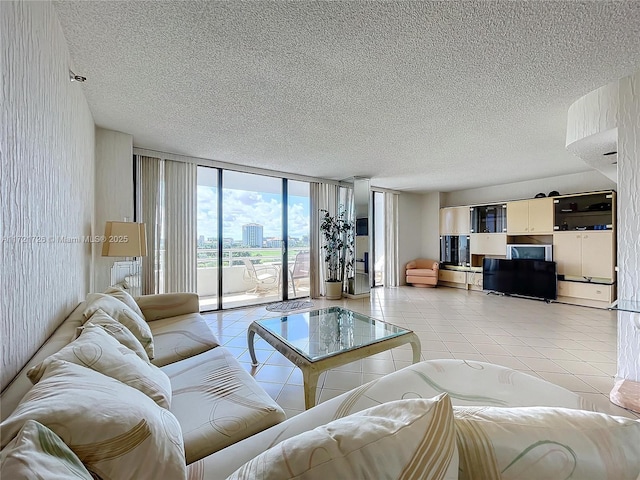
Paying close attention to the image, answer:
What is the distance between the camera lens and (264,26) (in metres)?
1.57

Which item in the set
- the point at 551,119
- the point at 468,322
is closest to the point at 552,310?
the point at 468,322

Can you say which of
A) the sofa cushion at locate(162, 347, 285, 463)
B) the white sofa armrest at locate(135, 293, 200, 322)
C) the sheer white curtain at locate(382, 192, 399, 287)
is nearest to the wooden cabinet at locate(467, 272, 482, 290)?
the sheer white curtain at locate(382, 192, 399, 287)

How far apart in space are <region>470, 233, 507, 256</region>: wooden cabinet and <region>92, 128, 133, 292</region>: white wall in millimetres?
6575

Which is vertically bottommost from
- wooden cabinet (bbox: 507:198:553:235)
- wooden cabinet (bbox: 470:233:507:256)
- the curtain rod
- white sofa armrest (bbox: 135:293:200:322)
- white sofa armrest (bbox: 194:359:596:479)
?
white sofa armrest (bbox: 194:359:596:479)

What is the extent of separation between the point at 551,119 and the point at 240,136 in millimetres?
3292

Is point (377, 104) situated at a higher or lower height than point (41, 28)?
higher

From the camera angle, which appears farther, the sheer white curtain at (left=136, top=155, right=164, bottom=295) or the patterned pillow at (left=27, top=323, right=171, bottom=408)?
the sheer white curtain at (left=136, top=155, right=164, bottom=295)

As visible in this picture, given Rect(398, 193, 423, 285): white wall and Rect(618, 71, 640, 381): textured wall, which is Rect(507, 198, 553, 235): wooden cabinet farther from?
Rect(618, 71, 640, 381): textured wall

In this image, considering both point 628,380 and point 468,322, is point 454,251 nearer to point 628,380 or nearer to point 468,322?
point 468,322

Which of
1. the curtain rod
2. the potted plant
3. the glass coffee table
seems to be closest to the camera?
the glass coffee table

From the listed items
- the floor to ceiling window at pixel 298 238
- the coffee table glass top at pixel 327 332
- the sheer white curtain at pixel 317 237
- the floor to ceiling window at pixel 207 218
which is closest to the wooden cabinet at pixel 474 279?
the sheer white curtain at pixel 317 237

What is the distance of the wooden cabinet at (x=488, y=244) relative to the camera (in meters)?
5.81

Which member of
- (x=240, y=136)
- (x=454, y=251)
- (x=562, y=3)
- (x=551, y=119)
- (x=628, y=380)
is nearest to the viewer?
(x=562, y=3)

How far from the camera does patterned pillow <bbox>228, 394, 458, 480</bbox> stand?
50 cm
